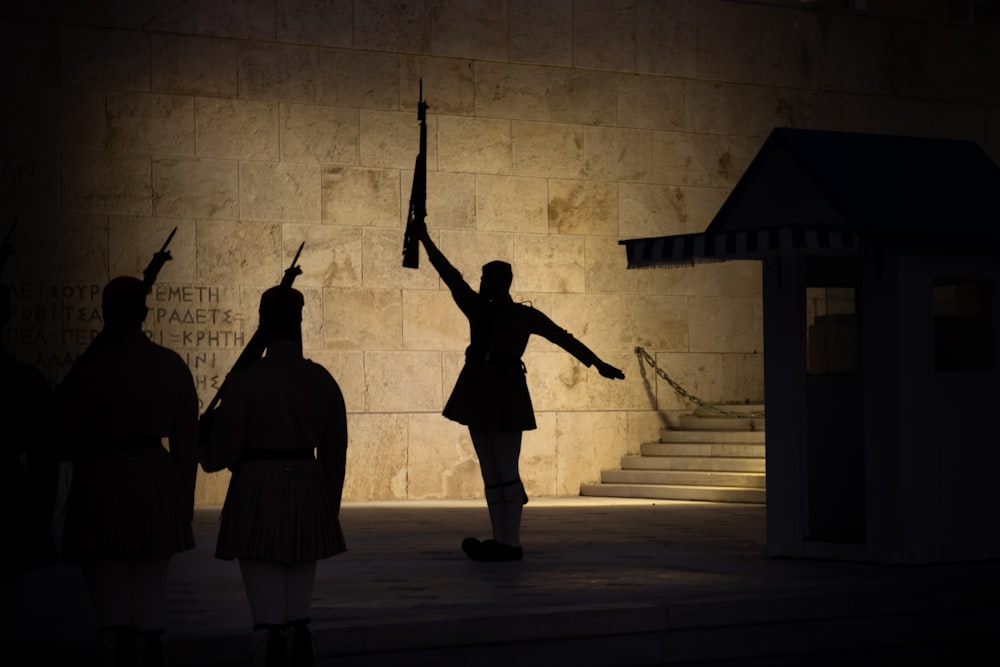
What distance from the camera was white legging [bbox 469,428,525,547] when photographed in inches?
427

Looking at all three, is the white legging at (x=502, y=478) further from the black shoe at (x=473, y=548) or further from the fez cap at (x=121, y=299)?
the fez cap at (x=121, y=299)

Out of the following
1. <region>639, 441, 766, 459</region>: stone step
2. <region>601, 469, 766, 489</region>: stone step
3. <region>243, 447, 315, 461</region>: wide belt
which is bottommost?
<region>601, 469, 766, 489</region>: stone step

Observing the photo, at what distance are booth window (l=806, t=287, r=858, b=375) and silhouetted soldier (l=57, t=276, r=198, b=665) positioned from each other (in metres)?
5.20

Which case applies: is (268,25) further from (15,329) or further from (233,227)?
(15,329)

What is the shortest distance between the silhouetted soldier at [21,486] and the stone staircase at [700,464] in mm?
10443

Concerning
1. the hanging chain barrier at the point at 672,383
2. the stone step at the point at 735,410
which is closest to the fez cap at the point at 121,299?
the stone step at the point at 735,410

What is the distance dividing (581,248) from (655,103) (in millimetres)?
1875

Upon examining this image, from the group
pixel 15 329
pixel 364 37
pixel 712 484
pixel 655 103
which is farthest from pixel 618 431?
pixel 15 329

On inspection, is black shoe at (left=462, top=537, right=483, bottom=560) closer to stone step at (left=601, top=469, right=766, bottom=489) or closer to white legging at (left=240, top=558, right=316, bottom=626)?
white legging at (left=240, top=558, right=316, bottom=626)

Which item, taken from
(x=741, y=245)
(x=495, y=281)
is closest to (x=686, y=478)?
(x=495, y=281)

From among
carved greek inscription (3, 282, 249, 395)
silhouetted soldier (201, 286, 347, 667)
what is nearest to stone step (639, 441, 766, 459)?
carved greek inscription (3, 282, 249, 395)

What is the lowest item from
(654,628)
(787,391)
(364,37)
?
(654,628)

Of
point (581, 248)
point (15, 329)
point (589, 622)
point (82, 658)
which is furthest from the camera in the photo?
point (581, 248)

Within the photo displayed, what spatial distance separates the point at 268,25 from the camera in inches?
653
